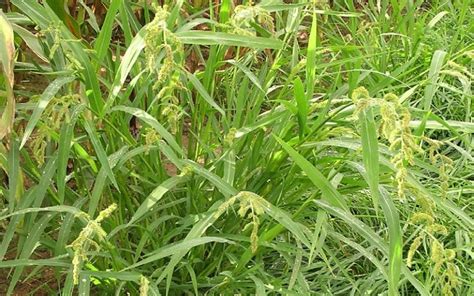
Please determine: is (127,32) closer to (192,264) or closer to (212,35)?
(212,35)

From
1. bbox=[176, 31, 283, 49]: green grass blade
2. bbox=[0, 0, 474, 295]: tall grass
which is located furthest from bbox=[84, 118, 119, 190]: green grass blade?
bbox=[176, 31, 283, 49]: green grass blade

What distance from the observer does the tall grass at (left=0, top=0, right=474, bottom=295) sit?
3.93 feet

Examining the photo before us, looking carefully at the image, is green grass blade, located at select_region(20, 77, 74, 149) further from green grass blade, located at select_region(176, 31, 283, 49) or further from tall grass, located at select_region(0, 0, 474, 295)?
green grass blade, located at select_region(176, 31, 283, 49)

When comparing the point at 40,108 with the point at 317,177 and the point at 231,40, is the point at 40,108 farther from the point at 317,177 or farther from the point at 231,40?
the point at 317,177

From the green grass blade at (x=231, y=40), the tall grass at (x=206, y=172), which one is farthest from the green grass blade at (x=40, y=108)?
the green grass blade at (x=231, y=40)

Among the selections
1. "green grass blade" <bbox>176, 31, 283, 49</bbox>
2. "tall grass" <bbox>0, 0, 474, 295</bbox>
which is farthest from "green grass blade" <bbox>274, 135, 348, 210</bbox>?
"green grass blade" <bbox>176, 31, 283, 49</bbox>

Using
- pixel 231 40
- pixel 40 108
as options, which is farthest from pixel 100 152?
pixel 231 40

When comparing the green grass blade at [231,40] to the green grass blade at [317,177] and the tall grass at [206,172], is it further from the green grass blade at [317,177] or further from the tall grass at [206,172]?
Answer: the green grass blade at [317,177]

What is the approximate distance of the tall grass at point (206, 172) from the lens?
1199 millimetres

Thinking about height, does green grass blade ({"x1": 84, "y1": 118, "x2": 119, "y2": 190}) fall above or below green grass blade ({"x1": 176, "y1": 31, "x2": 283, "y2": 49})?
below

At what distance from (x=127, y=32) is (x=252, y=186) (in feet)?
1.13

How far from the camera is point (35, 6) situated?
131 centimetres

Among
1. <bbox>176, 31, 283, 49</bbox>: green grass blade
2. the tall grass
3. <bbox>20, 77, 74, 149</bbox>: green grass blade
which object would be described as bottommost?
the tall grass

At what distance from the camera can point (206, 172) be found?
1292mm
